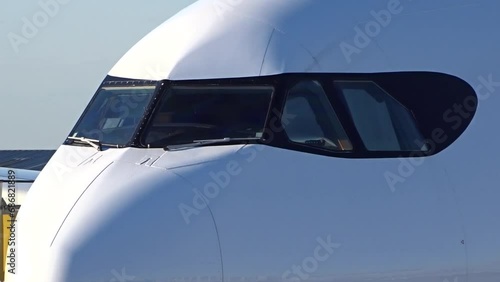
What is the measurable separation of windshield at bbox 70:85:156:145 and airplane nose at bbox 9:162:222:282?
41.1 inches

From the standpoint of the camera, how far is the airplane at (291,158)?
877 cm

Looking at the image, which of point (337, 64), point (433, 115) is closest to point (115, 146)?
point (337, 64)

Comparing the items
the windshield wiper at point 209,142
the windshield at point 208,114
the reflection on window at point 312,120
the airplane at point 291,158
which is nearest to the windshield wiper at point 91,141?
the airplane at point 291,158

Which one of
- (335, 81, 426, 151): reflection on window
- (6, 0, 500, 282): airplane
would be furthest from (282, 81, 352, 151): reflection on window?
(335, 81, 426, 151): reflection on window

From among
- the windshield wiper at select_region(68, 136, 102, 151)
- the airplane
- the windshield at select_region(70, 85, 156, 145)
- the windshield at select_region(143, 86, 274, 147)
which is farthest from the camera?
the windshield wiper at select_region(68, 136, 102, 151)

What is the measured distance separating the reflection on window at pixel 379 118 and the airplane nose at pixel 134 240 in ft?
5.63

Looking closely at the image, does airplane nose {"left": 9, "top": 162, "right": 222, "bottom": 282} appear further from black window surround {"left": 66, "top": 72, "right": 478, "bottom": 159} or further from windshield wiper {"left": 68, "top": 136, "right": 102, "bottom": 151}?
windshield wiper {"left": 68, "top": 136, "right": 102, "bottom": 151}

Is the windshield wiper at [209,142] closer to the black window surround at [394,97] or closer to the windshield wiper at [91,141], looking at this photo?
the black window surround at [394,97]

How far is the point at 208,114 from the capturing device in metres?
9.67

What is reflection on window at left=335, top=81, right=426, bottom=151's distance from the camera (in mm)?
9539

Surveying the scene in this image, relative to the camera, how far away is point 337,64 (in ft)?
31.8

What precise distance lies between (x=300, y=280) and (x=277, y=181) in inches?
33.4

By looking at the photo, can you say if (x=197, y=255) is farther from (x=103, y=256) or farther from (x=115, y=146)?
(x=115, y=146)

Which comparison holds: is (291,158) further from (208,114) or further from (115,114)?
(115,114)
